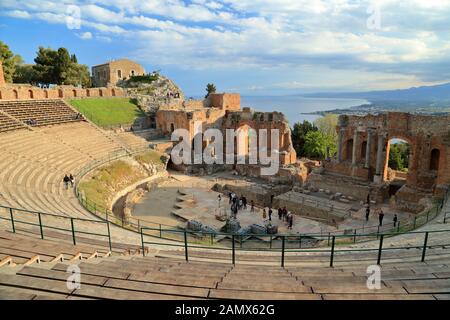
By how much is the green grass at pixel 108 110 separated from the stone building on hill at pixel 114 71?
17609 millimetres

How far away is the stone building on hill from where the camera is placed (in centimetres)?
5628

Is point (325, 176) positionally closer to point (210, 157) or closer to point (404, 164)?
point (210, 157)

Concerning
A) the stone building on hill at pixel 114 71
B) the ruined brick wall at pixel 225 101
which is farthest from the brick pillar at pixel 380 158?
the stone building on hill at pixel 114 71

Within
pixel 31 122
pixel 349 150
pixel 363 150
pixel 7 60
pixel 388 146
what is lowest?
pixel 349 150

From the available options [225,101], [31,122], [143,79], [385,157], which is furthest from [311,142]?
[31,122]

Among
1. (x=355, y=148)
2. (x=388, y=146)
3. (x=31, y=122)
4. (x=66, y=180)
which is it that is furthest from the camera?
(x=31, y=122)

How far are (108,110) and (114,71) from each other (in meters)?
22.8

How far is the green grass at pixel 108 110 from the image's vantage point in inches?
1364

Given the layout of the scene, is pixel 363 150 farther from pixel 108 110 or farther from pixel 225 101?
pixel 108 110

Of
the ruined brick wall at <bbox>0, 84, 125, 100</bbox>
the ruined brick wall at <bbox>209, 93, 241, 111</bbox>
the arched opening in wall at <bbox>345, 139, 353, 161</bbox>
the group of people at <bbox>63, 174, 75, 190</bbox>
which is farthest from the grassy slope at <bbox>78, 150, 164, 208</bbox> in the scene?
the arched opening in wall at <bbox>345, 139, 353, 161</bbox>

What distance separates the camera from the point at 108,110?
1467 inches
